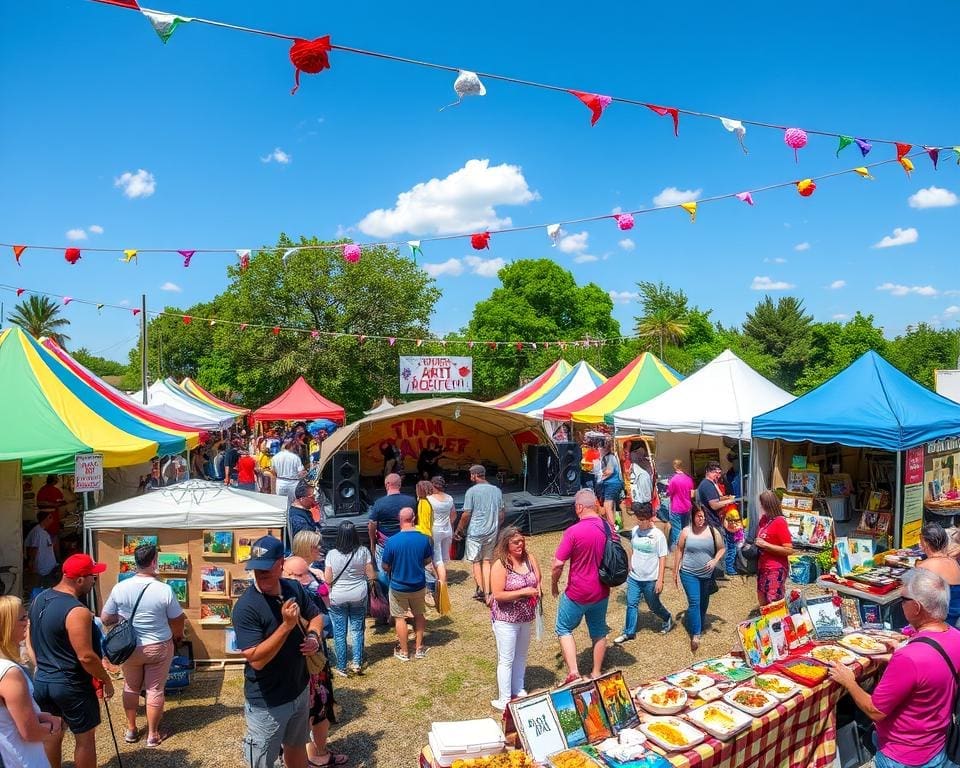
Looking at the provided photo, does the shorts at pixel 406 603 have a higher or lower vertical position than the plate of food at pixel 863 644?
lower

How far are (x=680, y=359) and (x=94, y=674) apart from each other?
135ft

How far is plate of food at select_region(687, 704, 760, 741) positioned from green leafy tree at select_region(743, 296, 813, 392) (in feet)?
164

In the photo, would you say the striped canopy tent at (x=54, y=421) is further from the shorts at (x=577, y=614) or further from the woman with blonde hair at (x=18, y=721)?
the shorts at (x=577, y=614)

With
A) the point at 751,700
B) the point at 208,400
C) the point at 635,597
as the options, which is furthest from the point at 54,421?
the point at 208,400

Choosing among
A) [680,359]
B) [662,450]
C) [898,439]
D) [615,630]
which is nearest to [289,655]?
[615,630]

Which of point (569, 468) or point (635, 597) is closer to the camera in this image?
point (635, 597)

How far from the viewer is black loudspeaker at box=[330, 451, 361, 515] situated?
10.0 metres

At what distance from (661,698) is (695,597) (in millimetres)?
2243

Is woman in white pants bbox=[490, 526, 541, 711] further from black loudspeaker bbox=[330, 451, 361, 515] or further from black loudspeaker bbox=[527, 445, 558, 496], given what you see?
black loudspeaker bbox=[527, 445, 558, 496]

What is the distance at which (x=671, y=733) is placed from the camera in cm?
316

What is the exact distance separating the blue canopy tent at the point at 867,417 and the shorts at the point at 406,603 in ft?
17.8

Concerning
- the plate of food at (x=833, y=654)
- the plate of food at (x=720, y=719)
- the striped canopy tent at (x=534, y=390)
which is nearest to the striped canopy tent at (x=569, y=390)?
the striped canopy tent at (x=534, y=390)

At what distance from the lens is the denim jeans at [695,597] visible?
550cm

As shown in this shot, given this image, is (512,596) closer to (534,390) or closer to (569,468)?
(569,468)
